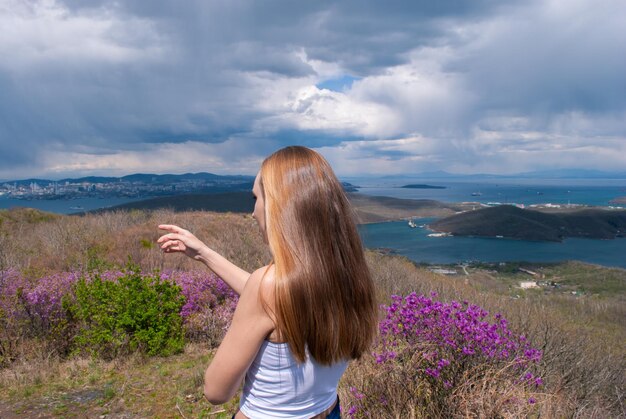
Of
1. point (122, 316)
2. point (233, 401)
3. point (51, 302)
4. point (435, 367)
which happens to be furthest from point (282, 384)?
point (51, 302)

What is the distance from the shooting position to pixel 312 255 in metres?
1.31

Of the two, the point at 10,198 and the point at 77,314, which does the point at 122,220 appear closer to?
the point at 77,314

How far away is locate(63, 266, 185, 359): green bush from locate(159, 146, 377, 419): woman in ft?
16.8

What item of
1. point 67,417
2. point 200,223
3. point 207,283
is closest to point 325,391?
point 67,417

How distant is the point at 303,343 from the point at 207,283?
7474 mm

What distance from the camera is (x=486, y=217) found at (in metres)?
113

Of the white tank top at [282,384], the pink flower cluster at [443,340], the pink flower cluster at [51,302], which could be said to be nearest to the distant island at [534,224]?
the pink flower cluster at [51,302]

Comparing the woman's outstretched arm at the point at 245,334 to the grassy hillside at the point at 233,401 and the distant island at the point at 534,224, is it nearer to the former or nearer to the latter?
the grassy hillside at the point at 233,401

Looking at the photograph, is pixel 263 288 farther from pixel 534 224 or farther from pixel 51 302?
pixel 534 224

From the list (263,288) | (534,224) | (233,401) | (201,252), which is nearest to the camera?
(263,288)

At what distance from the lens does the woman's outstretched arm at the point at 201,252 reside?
187 cm

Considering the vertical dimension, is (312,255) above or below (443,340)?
above

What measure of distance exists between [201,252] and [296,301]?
846mm

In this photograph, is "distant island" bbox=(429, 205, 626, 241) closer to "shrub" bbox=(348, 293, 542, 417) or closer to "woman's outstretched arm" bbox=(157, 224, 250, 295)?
"shrub" bbox=(348, 293, 542, 417)
